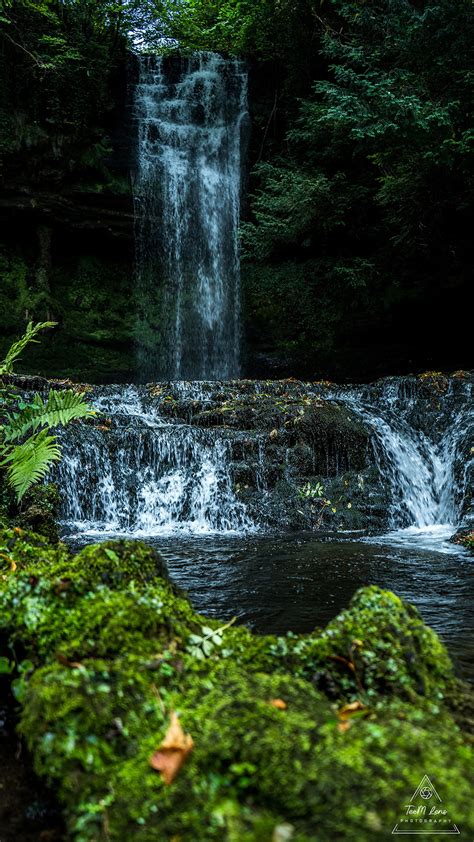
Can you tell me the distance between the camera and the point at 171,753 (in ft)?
4.47

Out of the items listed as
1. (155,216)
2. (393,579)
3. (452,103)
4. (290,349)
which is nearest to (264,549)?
(393,579)

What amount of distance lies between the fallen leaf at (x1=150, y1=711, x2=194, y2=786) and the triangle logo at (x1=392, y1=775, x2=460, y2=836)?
547mm

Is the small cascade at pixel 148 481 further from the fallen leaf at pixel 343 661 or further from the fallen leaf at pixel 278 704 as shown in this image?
the fallen leaf at pixel 278 704

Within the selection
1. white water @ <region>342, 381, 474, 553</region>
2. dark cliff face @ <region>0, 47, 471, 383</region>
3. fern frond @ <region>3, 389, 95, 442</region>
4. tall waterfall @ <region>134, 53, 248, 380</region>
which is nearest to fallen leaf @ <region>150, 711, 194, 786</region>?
fern frond @ <region>3, 389, 95, 442</region>

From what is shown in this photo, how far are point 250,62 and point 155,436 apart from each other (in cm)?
1420

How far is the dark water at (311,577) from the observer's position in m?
3.45

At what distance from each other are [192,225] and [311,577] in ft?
46.4

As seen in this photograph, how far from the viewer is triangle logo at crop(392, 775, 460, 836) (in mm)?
1073

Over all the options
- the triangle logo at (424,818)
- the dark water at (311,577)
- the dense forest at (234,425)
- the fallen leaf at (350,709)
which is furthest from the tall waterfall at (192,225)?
the triangle logo at (424,818)

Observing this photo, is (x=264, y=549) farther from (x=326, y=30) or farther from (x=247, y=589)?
(x=326, y=30)

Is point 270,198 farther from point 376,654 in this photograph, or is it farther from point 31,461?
point 376,654

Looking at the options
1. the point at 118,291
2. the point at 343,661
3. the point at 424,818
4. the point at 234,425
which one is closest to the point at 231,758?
the point at 424,818

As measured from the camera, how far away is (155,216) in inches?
631

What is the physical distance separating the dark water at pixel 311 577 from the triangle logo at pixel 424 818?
1.59 m
